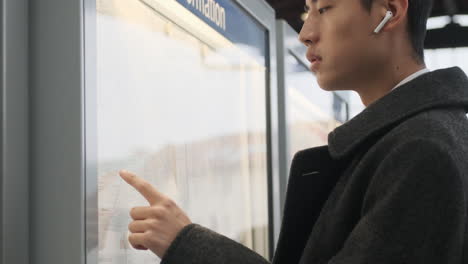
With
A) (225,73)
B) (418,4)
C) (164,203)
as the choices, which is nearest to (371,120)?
(418,4)

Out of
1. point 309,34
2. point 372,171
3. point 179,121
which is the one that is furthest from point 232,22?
point 372,171

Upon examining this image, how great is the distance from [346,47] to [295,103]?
1.88 m

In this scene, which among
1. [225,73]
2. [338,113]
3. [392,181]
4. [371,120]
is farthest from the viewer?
[338,113]

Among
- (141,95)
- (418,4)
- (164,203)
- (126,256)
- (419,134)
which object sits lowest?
(126,256)

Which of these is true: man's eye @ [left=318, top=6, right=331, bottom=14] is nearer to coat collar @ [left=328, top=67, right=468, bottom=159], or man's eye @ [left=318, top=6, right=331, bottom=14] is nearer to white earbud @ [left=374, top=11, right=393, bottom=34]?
white earbud @ [left=374, top=11, right=393, bottom=34]

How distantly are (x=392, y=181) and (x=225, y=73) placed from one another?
46.3 inches

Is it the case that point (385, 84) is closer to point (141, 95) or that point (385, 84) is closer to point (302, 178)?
point (302, 178)

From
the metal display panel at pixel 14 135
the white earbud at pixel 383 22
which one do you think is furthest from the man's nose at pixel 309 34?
the metal display panel at pixel 14 135

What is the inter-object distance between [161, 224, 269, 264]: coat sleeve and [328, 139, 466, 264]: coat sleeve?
210 millimetres

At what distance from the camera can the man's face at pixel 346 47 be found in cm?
110

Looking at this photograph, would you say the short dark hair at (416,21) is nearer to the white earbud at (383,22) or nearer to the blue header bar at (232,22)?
the white earbud at (383,22)

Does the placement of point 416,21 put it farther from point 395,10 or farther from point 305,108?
point 305,108

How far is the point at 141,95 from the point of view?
1496 millimetres

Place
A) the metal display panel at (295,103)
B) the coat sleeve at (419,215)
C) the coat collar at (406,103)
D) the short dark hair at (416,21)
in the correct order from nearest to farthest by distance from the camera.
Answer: the coat sleeve at (419,215), the coat collar at (406,103), the short dark hair at (416,21), the metal display panel at (295,103)
